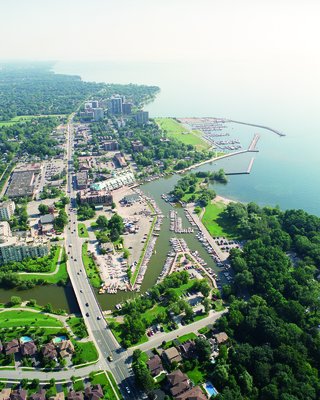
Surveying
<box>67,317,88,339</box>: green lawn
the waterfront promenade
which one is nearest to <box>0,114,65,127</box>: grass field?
the waterfront promenade

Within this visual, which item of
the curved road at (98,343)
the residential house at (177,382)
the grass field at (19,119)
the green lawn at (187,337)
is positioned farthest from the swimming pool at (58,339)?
the grass field at (19,119)

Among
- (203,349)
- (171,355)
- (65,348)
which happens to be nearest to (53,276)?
(65,348)

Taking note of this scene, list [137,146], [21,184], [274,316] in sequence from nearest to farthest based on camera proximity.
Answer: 1. [274,316]
2. [21,184]
3. [137,146]

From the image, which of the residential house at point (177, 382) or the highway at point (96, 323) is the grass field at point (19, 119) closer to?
the highway at point (96, 323)

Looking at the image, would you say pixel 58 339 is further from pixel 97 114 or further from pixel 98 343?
pixel 97 114

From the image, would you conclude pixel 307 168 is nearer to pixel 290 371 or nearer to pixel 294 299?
pixel 294 299

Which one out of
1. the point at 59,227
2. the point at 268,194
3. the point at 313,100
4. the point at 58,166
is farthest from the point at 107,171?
the point at 313,100

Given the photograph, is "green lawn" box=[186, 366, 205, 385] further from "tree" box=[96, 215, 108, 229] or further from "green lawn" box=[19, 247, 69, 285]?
"tree" box=[96, 215, 108, 229]
